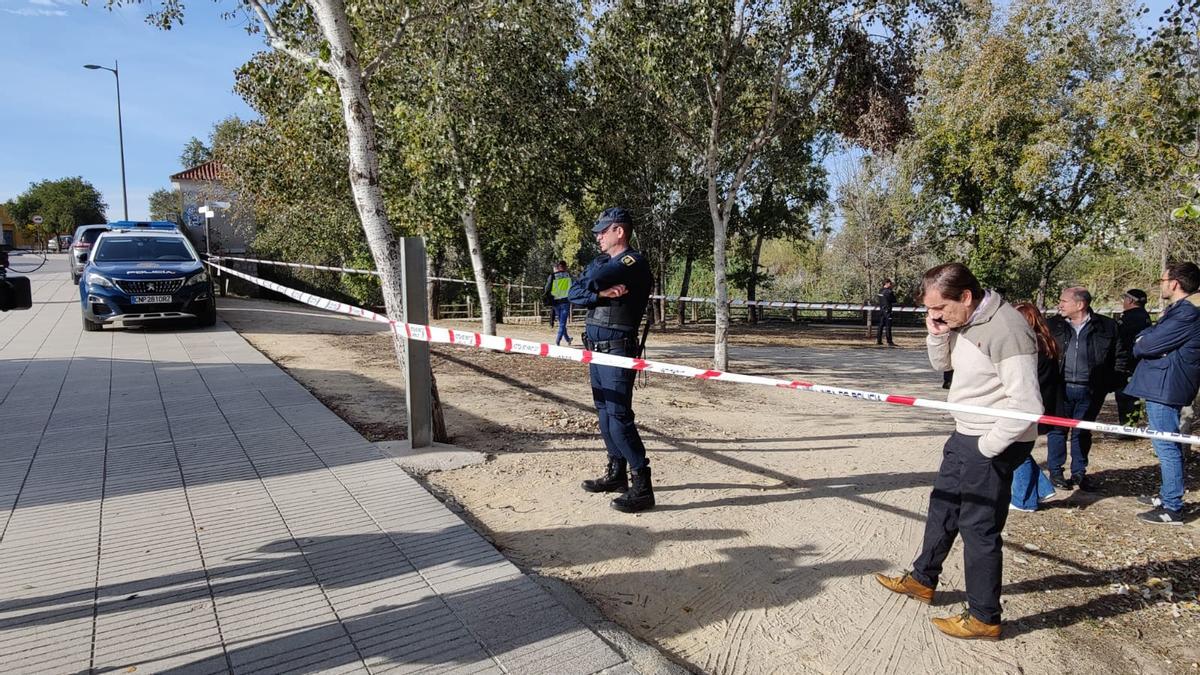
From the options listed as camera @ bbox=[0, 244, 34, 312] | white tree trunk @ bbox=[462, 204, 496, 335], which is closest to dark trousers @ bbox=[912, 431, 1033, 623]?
camera @ bbox=[0, 244, 34, 312]

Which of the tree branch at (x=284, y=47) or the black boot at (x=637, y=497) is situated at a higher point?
the tree branch at (x=284, y=47)

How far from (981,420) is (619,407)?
79.1 inches

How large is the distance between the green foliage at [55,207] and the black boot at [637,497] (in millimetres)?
65913

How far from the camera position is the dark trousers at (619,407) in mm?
4219

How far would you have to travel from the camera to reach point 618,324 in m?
4.31

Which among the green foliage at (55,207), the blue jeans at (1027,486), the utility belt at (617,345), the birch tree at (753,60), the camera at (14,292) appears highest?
the green foliage at (55,207)

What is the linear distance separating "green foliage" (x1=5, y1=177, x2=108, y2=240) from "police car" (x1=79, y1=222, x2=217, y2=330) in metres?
55.4

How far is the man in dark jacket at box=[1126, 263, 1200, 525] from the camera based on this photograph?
4.68 m

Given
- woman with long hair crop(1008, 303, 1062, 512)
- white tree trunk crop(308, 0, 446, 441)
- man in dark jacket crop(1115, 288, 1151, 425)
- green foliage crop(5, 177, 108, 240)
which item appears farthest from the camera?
green foliage crop(5, 177, 108, 240)

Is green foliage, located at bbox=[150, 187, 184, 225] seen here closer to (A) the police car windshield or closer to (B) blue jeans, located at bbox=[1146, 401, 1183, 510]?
(A) the police car windshield

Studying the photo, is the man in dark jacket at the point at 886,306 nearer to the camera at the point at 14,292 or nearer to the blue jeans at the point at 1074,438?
the blue jeans at the point at 1074,438

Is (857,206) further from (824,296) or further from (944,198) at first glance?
(824,296)

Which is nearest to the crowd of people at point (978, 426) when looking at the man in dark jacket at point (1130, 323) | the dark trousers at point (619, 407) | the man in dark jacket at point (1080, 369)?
the man in dark jacket at point (1080, 369)

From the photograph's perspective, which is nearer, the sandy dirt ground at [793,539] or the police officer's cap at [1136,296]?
the sandy dirt ground at [793,539]
